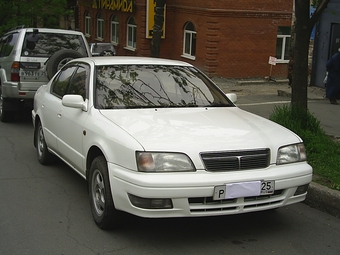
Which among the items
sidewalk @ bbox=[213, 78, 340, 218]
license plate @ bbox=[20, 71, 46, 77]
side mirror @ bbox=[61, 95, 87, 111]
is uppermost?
side mirror @ bbox=[61, 95, 87, 111]

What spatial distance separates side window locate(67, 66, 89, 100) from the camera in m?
5.96

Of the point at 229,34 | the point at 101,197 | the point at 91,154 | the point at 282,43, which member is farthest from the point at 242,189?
the point at 282,43

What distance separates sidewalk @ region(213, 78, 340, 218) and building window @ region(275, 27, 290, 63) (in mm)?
2133

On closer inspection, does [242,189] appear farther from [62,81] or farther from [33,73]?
[33,73]

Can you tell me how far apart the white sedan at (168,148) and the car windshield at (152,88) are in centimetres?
1

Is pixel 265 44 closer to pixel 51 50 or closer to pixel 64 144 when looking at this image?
pixel 51 50

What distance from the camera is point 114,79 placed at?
233 inches

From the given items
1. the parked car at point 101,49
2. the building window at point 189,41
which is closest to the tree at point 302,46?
the parked car at point 101,49

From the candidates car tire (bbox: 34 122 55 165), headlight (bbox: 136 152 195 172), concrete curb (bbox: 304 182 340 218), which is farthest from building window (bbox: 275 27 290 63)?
headlight (bbox: 136 152 195 172)

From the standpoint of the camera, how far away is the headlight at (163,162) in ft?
14.4

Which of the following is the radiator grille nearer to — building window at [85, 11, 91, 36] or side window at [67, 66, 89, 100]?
side window at [67, 66, 89, 100]

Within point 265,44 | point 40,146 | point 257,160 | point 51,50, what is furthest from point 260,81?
point 257,160

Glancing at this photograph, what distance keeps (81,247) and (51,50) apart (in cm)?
681

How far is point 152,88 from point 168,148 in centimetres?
160
